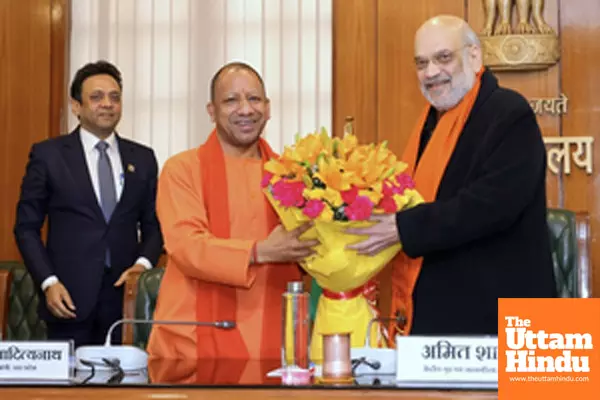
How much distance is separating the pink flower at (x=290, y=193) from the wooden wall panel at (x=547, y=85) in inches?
112

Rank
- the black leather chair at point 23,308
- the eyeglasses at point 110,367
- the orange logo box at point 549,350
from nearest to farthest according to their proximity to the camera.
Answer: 1. the orange logo box at point 549,350
2. the eyeglasses at point 110,367
3. the black leather chair at point 23,308

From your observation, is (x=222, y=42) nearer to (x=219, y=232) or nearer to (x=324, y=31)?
(x=324, y=31)

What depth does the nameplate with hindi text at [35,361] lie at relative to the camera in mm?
1596

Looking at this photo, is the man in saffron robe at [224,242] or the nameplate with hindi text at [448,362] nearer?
the nameplate with hindi text at [448,362]

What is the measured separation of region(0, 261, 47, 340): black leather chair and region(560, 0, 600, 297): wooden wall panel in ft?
8.35

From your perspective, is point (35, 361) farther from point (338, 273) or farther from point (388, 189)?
point (388, 189)

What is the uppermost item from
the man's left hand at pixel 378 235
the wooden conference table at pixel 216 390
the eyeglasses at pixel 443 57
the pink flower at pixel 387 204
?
the eyeglasses at pixel 443 57

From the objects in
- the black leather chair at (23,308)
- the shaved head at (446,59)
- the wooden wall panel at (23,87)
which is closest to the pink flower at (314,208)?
the shaved head at (446,59)

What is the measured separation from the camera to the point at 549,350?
1.47 meters

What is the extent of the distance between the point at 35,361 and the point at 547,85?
3454 millimetres

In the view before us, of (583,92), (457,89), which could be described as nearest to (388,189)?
(457,89)

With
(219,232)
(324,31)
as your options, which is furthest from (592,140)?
(219,232)

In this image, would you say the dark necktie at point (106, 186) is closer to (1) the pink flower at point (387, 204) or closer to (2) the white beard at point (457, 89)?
(2) the white beard at point (457, 89)

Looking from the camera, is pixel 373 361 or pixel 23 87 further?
pixel 23 87
